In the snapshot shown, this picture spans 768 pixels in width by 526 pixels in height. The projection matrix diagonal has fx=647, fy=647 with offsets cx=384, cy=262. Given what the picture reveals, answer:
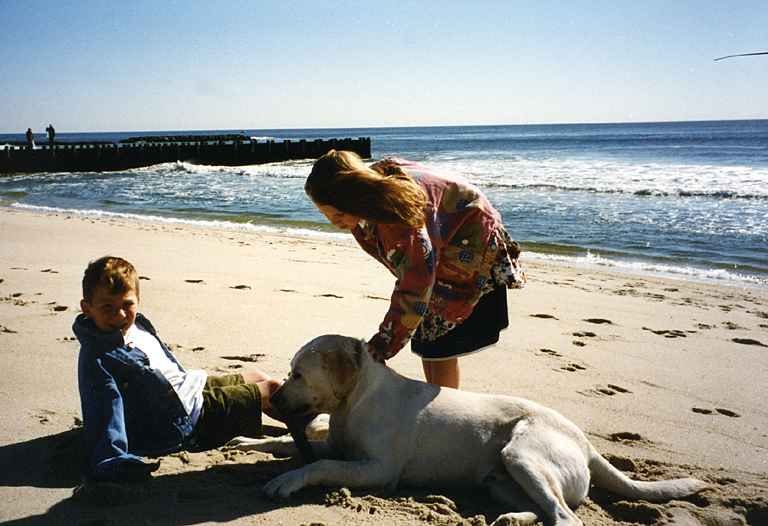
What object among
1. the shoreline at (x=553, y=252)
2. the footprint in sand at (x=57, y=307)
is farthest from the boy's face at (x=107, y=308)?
the shoreline at (x=553, y=252)

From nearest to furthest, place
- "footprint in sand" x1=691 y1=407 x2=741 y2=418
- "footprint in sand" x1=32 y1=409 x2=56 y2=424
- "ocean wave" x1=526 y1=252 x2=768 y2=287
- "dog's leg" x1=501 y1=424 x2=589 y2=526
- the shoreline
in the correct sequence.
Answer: "dog's leg" x1=501 y1=424 x2=589 y2=526 < "footprint in sand" x1=32 y1=409 x2=56 y2=424 < "footprint in sand" x1=691 y1=407 x2=741 y2=418 < "ocean wave" x1=526 y1=252 x2=768 y2=287 < the shoreline

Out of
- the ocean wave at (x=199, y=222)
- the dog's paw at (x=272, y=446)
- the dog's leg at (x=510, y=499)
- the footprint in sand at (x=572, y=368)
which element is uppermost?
the ocean wave at (x=199, y=222)

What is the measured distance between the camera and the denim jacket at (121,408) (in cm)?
301

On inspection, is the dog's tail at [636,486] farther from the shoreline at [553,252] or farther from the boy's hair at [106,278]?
the shoreline at [553,252]

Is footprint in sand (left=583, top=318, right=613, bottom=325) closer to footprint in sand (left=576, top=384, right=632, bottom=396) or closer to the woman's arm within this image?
footprint in sand (left=576, top=384, right=632, bottom=396)

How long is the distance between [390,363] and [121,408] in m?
2.38

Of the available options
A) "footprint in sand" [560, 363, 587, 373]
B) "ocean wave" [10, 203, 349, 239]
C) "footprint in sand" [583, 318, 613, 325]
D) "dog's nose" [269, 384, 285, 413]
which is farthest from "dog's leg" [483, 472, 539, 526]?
"ocean wave" [10, 203, 349, 239]

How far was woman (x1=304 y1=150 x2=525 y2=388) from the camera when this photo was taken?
2990 mm

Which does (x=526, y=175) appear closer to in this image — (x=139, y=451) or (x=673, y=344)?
(x=673, y=344)

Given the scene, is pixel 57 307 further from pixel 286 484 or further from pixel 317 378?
pixel 286 484

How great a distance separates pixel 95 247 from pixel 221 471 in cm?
786

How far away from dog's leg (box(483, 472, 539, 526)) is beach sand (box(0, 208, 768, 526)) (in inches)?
3.2

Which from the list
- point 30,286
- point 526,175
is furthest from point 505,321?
point 526,175

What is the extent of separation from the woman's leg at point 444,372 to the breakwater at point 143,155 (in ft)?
75.3
